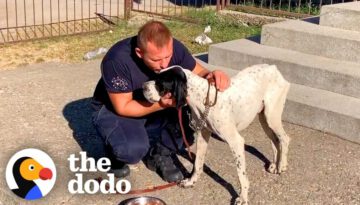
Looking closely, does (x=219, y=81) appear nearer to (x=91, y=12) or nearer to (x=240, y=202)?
(x=240, y=202)

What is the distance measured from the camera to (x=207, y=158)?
4941mm

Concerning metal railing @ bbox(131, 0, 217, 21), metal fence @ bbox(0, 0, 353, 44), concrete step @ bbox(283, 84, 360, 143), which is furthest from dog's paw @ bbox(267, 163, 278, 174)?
metal railing @ bbox(131, 0, 217, 21)

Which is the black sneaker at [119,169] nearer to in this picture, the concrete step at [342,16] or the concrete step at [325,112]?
the concrete step at [325,112]

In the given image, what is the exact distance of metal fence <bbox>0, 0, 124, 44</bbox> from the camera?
9750 millimetres

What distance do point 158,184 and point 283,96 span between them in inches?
45.1

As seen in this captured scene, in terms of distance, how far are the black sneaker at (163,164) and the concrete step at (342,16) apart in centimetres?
297

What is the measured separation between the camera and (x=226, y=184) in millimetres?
4465

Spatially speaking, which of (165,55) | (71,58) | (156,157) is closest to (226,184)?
(156,157)

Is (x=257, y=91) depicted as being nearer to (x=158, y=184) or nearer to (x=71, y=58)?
(x=158, y=184)

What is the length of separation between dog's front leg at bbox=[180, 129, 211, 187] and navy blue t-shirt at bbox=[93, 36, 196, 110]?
0.50m

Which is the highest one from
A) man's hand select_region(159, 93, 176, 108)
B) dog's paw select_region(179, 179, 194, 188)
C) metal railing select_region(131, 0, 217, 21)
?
man's hand select_region(159, 93, 176, 108)

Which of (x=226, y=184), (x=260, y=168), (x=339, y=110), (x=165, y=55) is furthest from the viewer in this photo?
(x=339, y=110)

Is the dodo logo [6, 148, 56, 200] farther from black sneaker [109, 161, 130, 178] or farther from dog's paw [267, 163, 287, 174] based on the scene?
dog's paw [267, 163, 287, 174]

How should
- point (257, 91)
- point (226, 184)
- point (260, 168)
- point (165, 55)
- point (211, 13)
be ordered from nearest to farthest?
point (165, 55) < point (257, 91) < point (226, 184) < point (260, 168) < point (211, 13)
